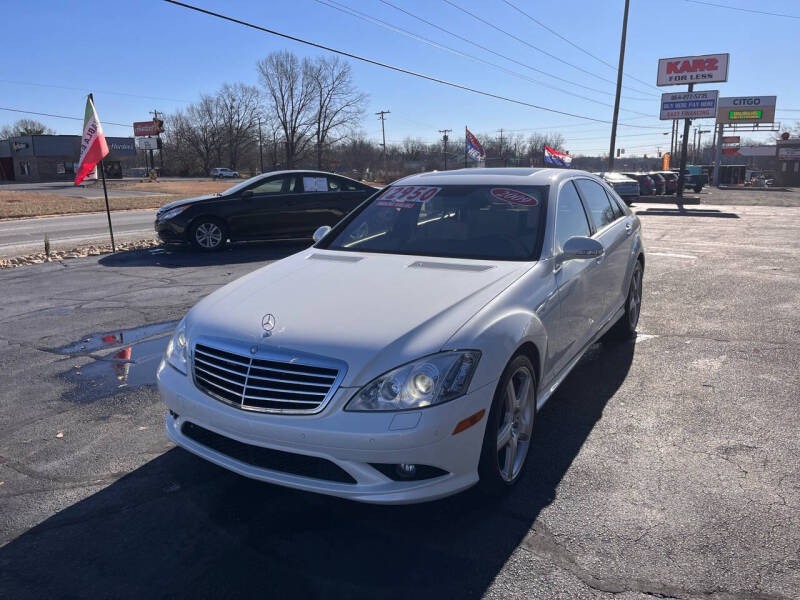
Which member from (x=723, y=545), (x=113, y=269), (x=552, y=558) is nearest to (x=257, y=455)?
(x=552, y=558)

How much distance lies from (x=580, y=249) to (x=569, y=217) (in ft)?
2.06

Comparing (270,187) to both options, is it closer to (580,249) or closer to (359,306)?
(580,249)

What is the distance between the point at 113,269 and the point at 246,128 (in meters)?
102

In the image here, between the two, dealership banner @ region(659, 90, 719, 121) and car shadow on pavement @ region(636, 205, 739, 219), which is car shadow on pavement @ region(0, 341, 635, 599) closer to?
car shadow on pavement @ region(636, 205, 739, 219)

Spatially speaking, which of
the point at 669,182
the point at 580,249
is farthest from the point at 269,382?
the point at 669,182

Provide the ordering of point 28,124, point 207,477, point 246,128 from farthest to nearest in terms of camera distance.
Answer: point 28,124 → point 246,128 → point 207,477

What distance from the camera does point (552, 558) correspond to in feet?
8.84

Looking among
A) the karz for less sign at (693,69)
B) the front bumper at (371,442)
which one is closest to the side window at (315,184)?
the front bumper at (371,442)

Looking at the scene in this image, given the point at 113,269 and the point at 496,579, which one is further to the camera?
the point at 113,269

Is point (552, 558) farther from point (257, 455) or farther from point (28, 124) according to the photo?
point (28, 124)

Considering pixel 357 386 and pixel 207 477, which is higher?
pixel 357 386

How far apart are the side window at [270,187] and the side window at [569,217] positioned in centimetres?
844

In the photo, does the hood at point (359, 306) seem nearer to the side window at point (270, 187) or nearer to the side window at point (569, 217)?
the side window at point (569, 217)

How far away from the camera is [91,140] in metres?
11.3
